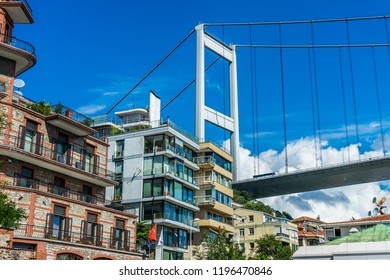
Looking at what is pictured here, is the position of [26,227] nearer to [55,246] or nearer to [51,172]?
[55,246]

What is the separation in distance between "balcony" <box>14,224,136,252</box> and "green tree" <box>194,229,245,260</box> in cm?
1105

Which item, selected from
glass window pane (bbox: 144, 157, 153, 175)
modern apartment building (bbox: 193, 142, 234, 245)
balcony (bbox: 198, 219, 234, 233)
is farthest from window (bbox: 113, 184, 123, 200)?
balcony (bbox: 198, 219, 234, 233)

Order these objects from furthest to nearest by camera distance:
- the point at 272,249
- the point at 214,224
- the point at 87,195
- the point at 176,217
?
the point at 272,249 → the point at 214,224 → the point at 176,217 → the point at 87,195

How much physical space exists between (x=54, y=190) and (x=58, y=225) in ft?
11.4

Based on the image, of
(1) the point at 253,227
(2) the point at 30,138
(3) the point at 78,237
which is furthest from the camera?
(1) the point at 253,227

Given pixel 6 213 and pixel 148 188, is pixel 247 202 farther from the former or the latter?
pixel 6 213

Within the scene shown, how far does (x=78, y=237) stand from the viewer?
41.7 meters

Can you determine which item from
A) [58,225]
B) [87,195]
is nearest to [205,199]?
[87,195]

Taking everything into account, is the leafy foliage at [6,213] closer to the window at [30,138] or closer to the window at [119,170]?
the window at [30,138]

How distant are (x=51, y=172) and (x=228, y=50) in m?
58.7

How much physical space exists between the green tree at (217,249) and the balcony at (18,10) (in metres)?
27.2

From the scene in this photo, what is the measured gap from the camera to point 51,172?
142ft

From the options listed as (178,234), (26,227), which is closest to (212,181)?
(178,234)

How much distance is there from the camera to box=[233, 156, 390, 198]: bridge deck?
94625mm
